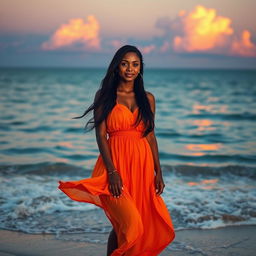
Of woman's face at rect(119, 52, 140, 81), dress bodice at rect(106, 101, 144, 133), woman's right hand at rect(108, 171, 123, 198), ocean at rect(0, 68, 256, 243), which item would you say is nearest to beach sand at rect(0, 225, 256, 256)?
ocean at rect(0, 68, 256, 243)

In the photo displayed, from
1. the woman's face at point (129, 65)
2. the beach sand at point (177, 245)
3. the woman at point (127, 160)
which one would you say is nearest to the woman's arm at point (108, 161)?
the woman at point (127, 160)

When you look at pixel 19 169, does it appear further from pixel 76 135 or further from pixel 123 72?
pixel 123 72

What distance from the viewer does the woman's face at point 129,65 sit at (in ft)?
11.5

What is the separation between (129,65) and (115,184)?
933 mm

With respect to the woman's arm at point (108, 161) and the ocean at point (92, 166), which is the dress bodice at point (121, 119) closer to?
the woman's arm at point (108, 161)

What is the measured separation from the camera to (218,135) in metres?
14.9

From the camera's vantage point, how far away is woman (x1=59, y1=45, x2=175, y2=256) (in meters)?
3.42

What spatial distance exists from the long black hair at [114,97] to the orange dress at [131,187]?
0.17 feet

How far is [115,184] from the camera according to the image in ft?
11.0

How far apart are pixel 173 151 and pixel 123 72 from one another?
339 inches

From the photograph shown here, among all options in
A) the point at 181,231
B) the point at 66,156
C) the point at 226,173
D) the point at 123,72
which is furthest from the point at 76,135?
the point at 123,72

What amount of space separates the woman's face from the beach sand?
197cm

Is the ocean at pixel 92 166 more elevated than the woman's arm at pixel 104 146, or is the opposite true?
the woman's arm at pixel 104 146

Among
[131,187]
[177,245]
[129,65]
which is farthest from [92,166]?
[129,65]
